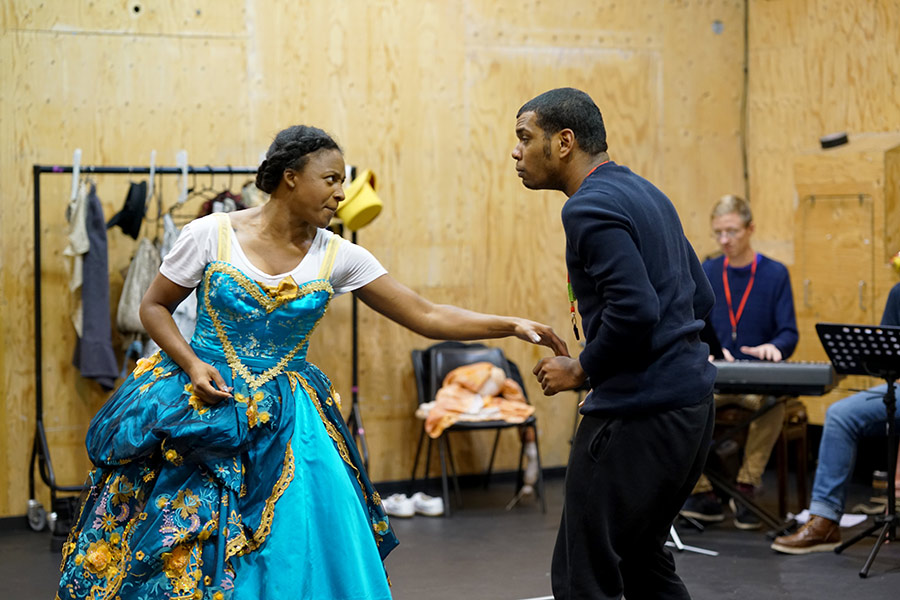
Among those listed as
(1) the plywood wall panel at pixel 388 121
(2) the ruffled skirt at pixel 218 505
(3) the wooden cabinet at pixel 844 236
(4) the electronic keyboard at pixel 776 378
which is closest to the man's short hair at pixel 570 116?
(2) the ruffled skirt at pixel 218 505

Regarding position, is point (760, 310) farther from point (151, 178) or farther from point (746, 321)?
point (151, 178)

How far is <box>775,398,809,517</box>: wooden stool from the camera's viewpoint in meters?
5.66

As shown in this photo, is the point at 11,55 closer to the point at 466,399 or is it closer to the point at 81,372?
the point at 81,372

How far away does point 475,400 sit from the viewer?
600 cm

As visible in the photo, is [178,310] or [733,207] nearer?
[178,310]

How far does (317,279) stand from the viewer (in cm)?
322

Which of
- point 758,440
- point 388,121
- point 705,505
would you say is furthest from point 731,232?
point 388,121

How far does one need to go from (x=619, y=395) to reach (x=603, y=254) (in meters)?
0.36

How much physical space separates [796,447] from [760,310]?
0.75 metres

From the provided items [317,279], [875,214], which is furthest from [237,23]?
[875,214]

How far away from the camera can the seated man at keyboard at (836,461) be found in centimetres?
505

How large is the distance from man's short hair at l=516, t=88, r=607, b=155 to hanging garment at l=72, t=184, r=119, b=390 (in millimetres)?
3222

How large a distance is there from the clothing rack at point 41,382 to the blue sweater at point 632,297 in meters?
3.19

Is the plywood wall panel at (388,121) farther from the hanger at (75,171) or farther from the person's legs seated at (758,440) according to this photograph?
the person's legs seated at (758,440)
